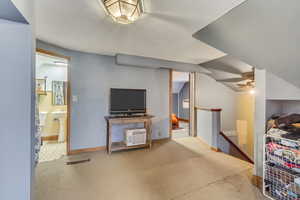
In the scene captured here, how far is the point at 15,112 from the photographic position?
38.9 inches

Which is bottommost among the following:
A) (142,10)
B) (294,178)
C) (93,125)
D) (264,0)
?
(294,178)

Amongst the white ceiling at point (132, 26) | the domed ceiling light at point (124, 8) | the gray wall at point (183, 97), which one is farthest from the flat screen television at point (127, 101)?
the gray wall at point (183, 97)

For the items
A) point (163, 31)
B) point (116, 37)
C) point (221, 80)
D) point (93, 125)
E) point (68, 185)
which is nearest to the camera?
point (68, 185)

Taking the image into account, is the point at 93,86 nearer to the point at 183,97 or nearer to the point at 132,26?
the point at 132,26

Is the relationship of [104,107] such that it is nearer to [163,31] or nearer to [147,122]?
[147,122]

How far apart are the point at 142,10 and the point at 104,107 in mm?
2295

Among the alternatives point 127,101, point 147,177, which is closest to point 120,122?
point 127,101

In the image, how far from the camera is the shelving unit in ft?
4.76

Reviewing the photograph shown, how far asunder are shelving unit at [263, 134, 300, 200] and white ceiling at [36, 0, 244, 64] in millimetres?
1626

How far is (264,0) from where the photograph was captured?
1.19 metres

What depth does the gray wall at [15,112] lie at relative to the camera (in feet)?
3.20

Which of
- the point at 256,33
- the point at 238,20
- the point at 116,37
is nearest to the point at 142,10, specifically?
the point at 116,37

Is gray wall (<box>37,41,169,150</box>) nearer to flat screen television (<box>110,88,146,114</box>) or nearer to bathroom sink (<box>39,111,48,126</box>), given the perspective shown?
flat screen television (<box>110,88,146,114</box>)

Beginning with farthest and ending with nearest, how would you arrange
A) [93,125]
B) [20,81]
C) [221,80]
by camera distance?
[221,80], [93,125], [20,81]
